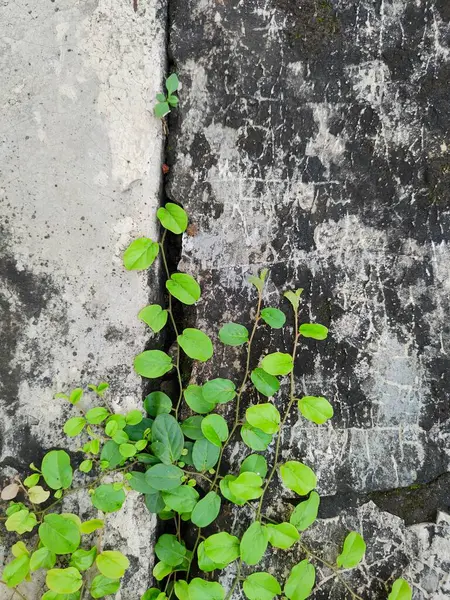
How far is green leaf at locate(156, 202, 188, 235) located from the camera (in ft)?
4.83

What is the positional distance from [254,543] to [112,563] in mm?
347

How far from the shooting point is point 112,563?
4.52 feet

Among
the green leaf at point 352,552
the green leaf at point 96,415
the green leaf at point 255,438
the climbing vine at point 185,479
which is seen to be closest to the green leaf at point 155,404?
the climbing vine at point 185,479

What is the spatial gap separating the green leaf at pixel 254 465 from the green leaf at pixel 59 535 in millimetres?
433

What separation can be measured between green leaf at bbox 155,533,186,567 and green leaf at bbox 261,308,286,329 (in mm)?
619

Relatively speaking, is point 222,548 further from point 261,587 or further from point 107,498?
point 107,498

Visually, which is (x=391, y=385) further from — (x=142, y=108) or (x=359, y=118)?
(x=142, y=108)

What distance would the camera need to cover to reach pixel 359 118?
1.50 m

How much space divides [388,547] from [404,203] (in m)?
0.90

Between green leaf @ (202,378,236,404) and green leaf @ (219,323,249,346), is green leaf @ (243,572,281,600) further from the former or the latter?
green leaf @ (219,323,249,346)

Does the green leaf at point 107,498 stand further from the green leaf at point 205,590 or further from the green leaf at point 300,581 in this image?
the green leaf at point 300,581

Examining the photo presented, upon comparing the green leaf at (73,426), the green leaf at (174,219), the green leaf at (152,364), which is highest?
the green leaf at (174,219)

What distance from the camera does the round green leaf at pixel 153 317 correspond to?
4.80 ft

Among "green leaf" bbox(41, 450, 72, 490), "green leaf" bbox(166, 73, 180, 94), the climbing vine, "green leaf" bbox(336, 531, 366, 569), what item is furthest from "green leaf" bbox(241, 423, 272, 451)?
"green leaf" bbox(166, 73, 180, 94)
